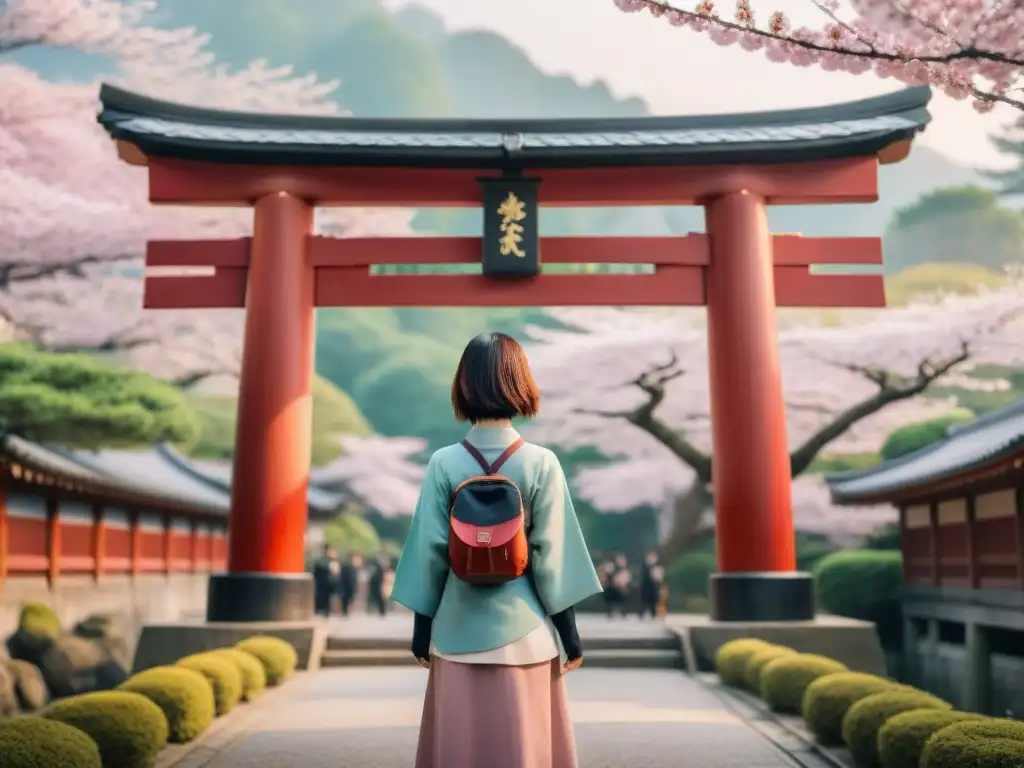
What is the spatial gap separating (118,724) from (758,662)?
5.78 m

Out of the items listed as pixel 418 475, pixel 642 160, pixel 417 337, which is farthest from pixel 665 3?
pixel 417 337

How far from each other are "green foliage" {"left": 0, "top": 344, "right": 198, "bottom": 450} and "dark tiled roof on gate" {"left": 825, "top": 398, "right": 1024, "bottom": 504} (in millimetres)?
12643

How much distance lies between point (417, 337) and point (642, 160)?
153 feet

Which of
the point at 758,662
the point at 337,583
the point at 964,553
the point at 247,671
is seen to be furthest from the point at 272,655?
the point at 337,583

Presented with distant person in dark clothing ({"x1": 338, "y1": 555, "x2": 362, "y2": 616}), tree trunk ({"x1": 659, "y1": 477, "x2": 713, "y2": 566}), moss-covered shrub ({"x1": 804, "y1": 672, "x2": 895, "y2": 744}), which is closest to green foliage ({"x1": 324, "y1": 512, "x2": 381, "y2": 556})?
distant person in dark clothing ({"x1": 338, "y1": 555, "x2": 362, "y2": 616})

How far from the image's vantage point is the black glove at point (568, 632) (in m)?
3.97

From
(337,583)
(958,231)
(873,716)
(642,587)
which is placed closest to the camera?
(873,716)

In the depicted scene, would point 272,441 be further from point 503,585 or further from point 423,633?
point 503,585

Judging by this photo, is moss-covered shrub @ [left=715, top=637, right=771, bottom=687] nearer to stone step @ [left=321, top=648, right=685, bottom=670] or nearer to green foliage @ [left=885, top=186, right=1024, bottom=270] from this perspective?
stone step @ [left=321, top=648, right=685, bottom=670]

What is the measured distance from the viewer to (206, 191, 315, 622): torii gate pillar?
11.6 m

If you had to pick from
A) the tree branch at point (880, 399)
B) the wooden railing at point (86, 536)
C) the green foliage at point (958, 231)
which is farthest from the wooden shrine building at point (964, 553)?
the green foliage at point (958, 231)

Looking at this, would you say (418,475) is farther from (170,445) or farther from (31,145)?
(31,145)

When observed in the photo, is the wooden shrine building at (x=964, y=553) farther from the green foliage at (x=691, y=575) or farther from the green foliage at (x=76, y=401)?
the green foliage at (x=76, y=401)

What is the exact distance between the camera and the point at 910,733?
5.76m
